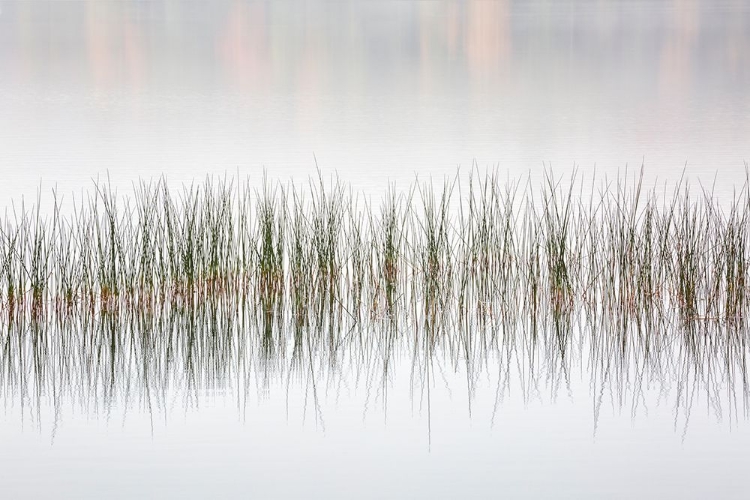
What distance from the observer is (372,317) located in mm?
4574

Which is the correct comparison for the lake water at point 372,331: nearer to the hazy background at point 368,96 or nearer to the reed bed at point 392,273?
the hazy background at point 368,96

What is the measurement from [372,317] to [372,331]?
0.18 metres

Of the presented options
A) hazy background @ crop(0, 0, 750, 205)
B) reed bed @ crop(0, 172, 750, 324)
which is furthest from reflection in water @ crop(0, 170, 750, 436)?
hazy background @ crop(0, 0, 750, 205)

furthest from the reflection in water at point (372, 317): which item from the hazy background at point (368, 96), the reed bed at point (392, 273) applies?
the hazy background at point (368, 96)

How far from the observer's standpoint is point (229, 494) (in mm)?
3062

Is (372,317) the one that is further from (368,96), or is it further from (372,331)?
(368,96)

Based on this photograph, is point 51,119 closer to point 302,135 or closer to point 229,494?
point 302,135

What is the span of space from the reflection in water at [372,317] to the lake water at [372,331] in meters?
0.02

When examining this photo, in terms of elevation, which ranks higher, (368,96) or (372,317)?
(368,96)

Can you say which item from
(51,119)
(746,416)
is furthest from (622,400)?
(51,119)

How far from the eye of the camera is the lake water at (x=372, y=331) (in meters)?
3.25

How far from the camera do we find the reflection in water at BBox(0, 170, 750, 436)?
3893mm

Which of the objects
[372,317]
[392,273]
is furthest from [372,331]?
[392,273]

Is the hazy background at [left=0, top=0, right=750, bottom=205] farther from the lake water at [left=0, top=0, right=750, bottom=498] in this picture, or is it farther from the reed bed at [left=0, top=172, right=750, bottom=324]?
the reed bed at [left=0, top=172, right=750, bottom=324]
